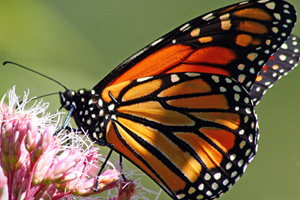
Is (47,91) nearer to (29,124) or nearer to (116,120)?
(116,120)

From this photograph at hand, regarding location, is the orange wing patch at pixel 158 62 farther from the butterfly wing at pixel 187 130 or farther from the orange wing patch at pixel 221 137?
the orange wing patch at pixel 221 137

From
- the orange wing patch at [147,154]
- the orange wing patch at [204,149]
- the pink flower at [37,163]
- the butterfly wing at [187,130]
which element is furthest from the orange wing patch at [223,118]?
the pink flower at [37,163]

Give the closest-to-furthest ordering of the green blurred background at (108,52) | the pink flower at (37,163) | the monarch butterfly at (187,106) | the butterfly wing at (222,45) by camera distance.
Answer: the pink flower at (37,163) < the butterfly wing at (222,45) < the monarch butterfly at (187,106) < the green blurred background at (108,52)

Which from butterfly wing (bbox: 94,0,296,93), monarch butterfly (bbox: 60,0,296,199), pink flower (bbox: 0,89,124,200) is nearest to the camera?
pink flower (bbox: 0,89,124,200)

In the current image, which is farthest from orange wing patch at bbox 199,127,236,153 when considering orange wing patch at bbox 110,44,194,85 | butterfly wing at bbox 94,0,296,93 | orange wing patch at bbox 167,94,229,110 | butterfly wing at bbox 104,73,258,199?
orange wing patch at bbox 110,44,194,85

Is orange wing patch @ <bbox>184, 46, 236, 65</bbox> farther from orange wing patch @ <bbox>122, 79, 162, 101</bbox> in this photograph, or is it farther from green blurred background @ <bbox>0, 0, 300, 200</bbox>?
green blurred background @ <bbox>0, 0, 300, 200</bbox>

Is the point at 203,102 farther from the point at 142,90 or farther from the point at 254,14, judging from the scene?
the point at 254,14
